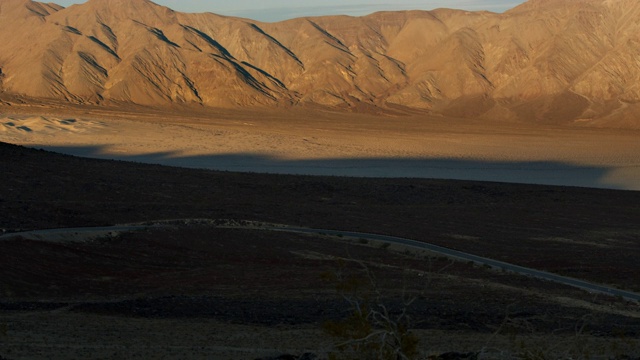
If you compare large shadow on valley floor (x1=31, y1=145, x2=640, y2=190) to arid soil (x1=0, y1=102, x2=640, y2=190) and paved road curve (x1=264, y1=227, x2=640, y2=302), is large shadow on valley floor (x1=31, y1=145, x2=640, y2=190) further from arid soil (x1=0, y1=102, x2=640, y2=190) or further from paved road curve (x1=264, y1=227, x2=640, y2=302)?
paved road curve (x1=264, y1=227, x2=640, y2=302)

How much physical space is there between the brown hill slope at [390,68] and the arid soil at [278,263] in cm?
9496

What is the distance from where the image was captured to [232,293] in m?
24.8

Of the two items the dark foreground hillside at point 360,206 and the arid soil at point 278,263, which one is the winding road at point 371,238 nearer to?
the arid soil at point 278,263

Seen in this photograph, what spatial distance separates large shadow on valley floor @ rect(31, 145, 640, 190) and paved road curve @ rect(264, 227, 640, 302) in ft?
99.0

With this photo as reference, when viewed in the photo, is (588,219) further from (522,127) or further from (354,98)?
(354,98)

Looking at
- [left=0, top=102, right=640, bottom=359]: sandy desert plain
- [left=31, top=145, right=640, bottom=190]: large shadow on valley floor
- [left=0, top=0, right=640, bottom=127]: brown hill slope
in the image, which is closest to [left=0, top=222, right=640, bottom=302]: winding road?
[left=0, top=102, right=640, bottom=359]: sandy desert plain

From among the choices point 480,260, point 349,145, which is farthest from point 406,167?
point 480,260

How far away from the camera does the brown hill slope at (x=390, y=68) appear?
153 meters

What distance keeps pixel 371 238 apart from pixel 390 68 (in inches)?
5780

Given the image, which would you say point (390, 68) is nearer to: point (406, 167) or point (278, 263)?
point (406, 167)

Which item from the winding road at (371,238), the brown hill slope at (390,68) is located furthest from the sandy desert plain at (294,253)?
the brown hill slope at (390,68)

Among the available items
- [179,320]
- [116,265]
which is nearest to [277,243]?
[116,265]

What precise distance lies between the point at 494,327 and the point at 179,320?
697 cm

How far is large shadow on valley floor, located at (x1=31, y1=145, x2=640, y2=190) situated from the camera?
229ft
